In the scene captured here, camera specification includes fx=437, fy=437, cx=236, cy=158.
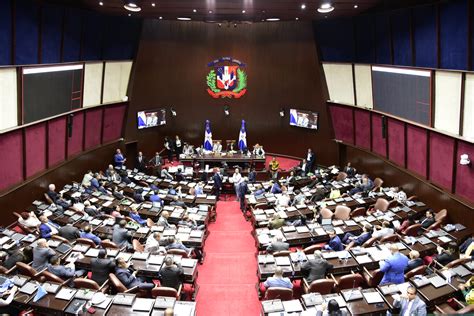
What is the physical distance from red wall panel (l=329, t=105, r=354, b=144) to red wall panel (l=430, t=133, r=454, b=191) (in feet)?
18.8

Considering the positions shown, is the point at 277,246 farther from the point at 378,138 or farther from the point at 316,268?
the point at 378,138

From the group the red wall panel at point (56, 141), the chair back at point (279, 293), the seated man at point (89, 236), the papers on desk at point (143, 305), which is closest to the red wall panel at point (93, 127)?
the red wall panel at point (56, 141)

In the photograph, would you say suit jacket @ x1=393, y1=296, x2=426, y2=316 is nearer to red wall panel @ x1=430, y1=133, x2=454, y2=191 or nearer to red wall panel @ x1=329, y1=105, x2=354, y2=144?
red wall panel @ x1=430, y1=133, x2=454, y2=191

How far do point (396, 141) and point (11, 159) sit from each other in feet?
41.6

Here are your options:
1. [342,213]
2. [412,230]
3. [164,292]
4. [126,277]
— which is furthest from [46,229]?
[412,230]

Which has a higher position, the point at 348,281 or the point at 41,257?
the point at 41,257

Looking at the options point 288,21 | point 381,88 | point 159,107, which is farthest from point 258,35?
point 381,88

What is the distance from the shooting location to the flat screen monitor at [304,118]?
20.8m

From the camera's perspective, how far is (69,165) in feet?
52.6

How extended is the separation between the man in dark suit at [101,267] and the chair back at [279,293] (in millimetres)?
3132

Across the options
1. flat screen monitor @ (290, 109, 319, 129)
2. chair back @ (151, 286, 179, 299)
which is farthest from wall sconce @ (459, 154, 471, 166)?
flat screen monitor @ (290, 109, 319, 129)

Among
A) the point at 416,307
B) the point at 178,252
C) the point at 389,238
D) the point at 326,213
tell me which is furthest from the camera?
the point at 326,213

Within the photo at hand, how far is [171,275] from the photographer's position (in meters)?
8.55

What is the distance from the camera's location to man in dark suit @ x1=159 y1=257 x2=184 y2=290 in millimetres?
8547
